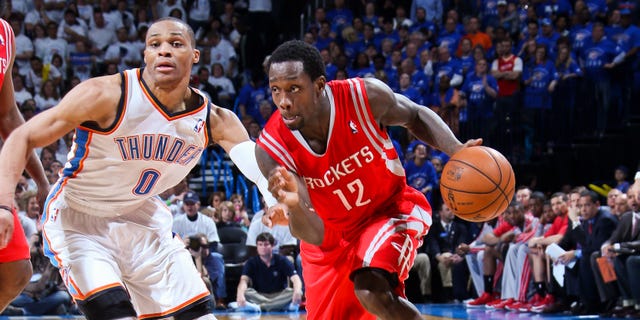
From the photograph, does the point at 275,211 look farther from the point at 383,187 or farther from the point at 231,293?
the point at 231,293

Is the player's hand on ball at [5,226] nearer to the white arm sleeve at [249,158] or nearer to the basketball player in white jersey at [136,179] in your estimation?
the basketball player in white jersey at [136,179]

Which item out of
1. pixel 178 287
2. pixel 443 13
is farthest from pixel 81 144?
pixel 443 13

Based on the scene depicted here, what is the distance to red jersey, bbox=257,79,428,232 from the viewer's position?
4328 mm

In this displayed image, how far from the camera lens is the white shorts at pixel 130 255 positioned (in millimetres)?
4082

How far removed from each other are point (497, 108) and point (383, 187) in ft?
27.2

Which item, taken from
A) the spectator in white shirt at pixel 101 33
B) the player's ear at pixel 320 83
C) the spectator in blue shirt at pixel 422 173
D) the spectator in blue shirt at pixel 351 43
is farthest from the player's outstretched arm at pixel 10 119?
the spectator in white shirt at pixel 101 33

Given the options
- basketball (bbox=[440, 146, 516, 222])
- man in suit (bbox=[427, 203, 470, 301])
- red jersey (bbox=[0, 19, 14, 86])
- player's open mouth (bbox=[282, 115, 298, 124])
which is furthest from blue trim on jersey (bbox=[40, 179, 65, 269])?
man in suit (bbox=[427, 203, 470, 301])

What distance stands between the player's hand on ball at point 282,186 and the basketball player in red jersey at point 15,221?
128cm

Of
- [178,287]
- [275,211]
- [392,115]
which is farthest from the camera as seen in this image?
[392,115]

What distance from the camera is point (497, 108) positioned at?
489 inches

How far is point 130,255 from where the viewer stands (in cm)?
421

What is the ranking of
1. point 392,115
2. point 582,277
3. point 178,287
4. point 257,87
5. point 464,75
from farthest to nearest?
1. point 257,87
2. point 464,75
3. point 582,277
4. point 392,115
5. point 178,287

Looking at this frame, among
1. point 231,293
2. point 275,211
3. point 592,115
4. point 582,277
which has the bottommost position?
point 231,293

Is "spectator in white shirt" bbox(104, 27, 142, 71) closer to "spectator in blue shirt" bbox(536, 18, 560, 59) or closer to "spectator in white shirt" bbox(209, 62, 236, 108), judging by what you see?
"spectator in white shirt" bbox(209, 62, 236, 108)
